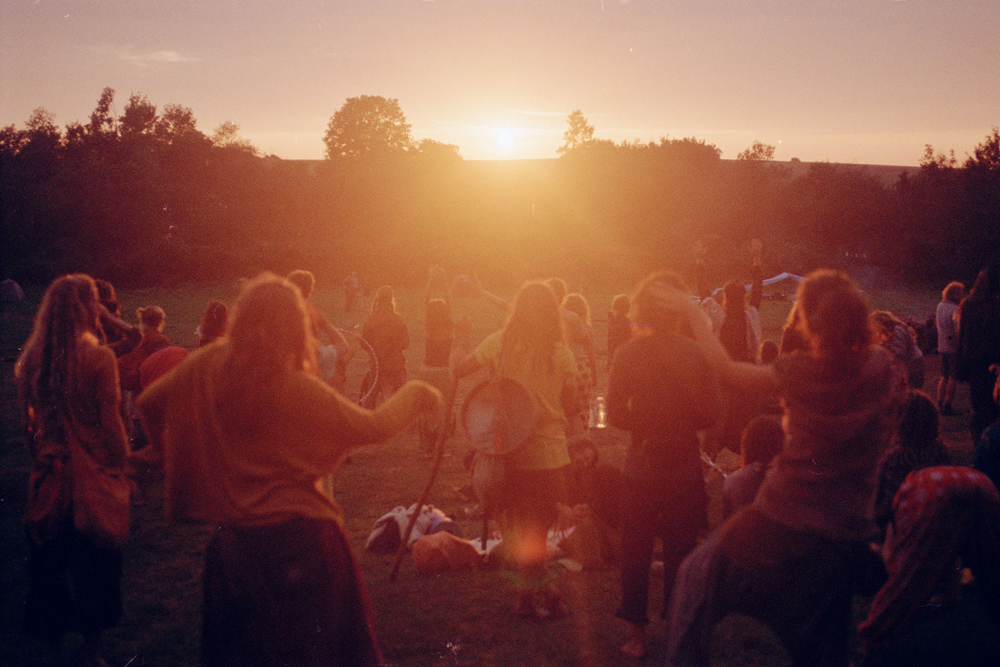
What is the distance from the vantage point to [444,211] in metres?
46.2

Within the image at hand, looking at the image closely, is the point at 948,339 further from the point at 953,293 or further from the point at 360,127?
the point at 360,127

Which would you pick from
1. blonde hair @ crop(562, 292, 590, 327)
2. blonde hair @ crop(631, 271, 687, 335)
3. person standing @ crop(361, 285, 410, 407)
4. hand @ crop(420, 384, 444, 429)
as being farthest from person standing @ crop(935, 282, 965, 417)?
hand @ crop(420, 384, 444, 429)

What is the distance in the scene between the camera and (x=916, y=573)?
3.81m

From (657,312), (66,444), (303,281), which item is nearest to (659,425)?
(657,312)

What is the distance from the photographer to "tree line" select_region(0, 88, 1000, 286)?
3825 cm

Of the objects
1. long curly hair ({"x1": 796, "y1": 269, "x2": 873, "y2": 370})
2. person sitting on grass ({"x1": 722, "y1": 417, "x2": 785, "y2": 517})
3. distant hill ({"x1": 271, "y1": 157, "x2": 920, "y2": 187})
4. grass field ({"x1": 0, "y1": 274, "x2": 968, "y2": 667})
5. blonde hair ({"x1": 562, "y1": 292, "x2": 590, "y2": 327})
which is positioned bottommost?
grass field ({"x1": 0, "y1": 274, "x2": 968, "y2": 667})

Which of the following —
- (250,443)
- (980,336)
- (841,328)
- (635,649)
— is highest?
(841,328)

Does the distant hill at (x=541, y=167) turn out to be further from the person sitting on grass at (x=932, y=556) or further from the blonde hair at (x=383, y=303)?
the person sitting on grass at (x=932, y=556)

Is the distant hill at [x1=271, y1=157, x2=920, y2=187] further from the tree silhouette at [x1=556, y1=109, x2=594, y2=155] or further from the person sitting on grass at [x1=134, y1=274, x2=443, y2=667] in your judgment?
the person sitting on grass at [x1=134, y1=274, x2=443, y2=667]

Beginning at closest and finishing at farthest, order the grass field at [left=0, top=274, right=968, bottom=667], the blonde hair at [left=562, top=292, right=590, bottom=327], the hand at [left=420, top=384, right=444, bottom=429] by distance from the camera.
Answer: the hand at [left=420, top=384, right=444, bottom=429] → the grass field at [left=0, top=274, right=968, bottom=667] → the blonde hair at [left=562, top=292, right=590, bottom=327]

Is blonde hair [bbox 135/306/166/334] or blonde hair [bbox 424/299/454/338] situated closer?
blonde hair [bbox 135/306/166/334]

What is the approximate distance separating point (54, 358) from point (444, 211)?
43333 mm

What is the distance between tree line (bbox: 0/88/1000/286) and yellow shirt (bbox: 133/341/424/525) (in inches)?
1520

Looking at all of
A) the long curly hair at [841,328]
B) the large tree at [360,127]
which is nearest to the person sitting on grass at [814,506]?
the long curly hair at [841,328]
